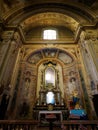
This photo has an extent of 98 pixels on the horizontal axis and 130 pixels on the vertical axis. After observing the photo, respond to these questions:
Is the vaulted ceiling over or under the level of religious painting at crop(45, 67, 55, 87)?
over

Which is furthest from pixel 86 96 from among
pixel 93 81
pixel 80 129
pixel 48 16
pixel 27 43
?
pixel 48 16

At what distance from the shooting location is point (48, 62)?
1129 centimetres

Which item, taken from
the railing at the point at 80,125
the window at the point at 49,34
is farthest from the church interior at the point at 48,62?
the railing at the point at 80,125

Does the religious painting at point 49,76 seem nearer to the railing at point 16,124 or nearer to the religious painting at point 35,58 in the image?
the religious painting at point 35,58

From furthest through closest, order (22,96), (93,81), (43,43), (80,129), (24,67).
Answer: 1. (43,43)
2. (24,67)
3. (22,96)
4. (93,81)
5. (80,129)

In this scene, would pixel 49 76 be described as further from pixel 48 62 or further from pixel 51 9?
pixel 51 9

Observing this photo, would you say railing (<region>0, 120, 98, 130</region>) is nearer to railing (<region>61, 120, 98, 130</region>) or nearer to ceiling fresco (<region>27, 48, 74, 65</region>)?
railing (<region>61, 120, 98, 130</region>)

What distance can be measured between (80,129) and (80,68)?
23.5 feet

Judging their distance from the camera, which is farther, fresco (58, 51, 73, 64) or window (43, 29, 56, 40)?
window (43, 29, 56, 40)

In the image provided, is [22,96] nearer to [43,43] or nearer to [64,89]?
[64,89]

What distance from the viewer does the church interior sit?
7.69 metres

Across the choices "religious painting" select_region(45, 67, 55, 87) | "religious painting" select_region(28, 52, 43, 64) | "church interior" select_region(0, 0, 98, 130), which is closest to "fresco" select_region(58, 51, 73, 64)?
"church interior" select_region(0, 0, 98, 130)

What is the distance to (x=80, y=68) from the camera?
988 cm

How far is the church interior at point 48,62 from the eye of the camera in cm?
769
